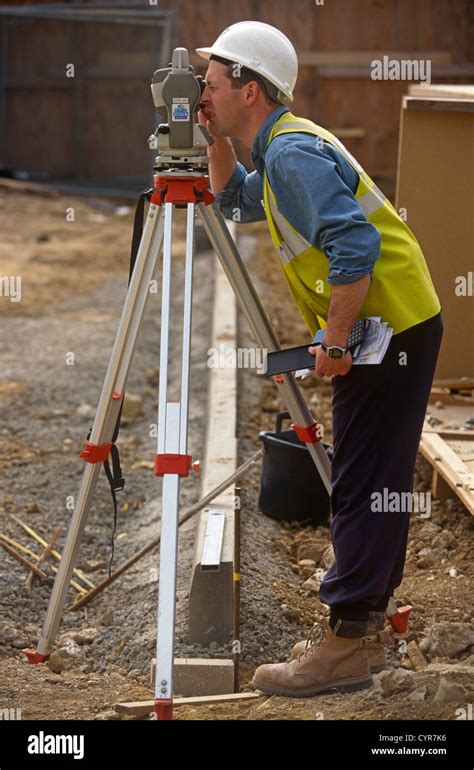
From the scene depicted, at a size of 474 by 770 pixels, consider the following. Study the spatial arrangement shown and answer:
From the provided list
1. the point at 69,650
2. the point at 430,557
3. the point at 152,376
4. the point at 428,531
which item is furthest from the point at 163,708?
the point at 152,376

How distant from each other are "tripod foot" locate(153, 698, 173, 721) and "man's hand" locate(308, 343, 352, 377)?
1.00m

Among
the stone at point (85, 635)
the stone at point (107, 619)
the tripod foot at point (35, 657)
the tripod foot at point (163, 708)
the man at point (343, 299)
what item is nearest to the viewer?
the tripod foot at point (163, 708)

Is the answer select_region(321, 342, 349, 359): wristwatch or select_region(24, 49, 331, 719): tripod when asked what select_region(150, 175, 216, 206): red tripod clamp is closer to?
select_region(24, 49, 331, 719): tripod

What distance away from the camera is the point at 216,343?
780 cm

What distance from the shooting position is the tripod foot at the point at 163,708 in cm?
301

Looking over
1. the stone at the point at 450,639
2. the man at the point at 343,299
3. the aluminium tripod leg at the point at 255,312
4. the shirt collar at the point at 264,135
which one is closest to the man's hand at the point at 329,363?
the man at the point at 343,299

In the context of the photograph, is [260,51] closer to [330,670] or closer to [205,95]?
[205,95]

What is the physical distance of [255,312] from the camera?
372cm

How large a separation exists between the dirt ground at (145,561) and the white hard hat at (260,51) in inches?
72.5

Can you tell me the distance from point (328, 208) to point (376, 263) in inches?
11.8

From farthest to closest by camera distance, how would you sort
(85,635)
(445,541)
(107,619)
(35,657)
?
(445,541) < (107,619) < (85,635) < (35,657)

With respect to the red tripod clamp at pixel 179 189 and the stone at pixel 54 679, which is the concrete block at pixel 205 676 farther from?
the red tripod clamp at pixel 179 189

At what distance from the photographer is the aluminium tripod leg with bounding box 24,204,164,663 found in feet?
11.7

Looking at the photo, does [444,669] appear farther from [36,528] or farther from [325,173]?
[36,528]
